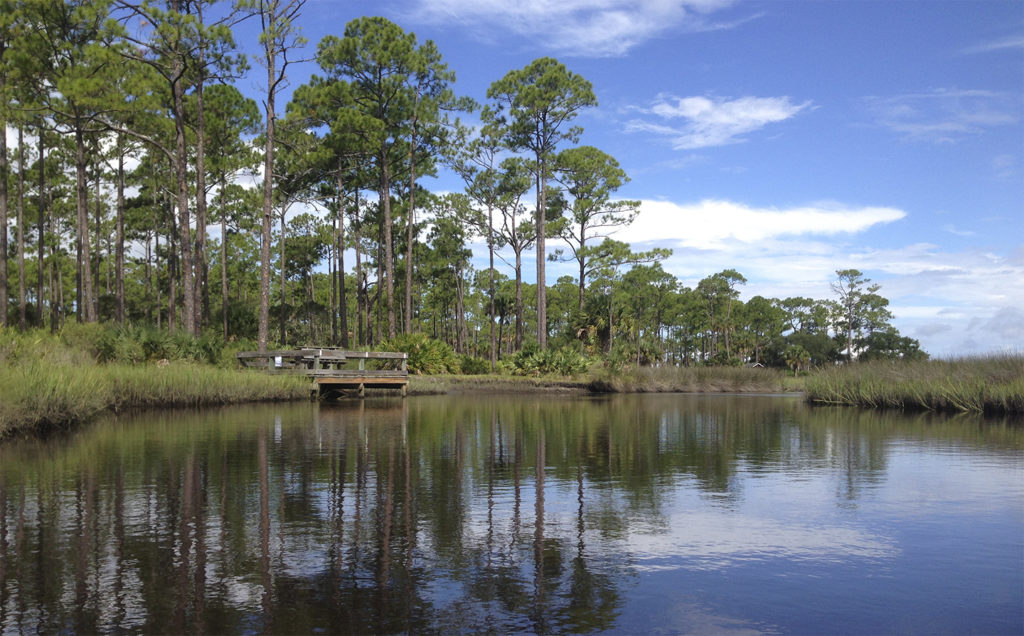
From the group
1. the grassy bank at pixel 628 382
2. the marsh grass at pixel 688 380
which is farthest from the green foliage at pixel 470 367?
the marsh grass at pixel 688 380

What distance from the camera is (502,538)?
19.5ft

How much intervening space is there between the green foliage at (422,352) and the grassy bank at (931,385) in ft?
52.3

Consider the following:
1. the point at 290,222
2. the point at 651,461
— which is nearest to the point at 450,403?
the point at 651,461

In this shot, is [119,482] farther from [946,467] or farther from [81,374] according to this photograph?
[946,467]

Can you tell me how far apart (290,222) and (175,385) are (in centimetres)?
4214

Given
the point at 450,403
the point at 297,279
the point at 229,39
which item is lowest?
the point at 450,403

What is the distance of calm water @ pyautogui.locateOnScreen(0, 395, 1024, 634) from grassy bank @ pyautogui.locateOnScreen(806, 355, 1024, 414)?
10.1 m

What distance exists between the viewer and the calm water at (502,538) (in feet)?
14.0

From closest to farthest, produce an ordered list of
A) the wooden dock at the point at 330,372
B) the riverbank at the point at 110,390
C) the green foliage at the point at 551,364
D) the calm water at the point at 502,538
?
1. the calm water at the point at 502,538
2. the riverbank at the point at 110,390
3. the wooden dock at the point at 330,372
4. the green foliage at the point at 551,364

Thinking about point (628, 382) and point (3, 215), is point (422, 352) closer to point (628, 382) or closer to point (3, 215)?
point (628, 382)

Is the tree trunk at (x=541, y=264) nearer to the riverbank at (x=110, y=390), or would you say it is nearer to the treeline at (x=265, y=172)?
the treeline at (x=265, y=172)

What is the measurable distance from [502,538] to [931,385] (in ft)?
69.9

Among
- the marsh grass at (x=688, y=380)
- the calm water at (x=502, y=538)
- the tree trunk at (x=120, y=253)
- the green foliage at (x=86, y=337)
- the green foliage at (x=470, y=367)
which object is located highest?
the tree trunk at (x=120, y=253)

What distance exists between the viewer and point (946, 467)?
33.6 feet
